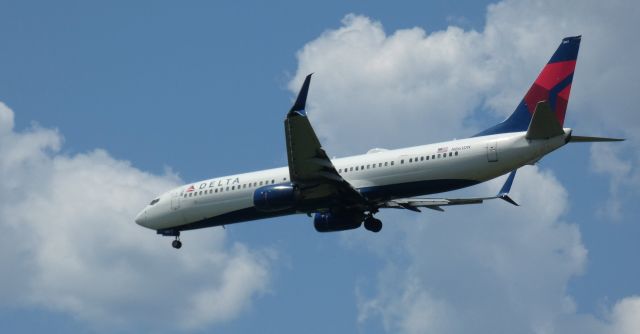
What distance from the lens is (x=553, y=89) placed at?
53.9 m

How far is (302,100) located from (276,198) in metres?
5.95

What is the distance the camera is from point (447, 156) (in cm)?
5247

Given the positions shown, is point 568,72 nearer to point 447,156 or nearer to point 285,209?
point 447,156

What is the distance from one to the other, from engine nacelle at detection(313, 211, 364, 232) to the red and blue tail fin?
7.22m

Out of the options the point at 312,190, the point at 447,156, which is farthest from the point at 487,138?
the point at 312,190

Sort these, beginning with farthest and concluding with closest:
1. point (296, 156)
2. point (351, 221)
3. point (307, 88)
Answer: point (351, 221), point (296, 156), point (307, 88)

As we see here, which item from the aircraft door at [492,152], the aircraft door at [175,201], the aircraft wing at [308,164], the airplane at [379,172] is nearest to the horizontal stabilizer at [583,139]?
the airplane at [379,172]

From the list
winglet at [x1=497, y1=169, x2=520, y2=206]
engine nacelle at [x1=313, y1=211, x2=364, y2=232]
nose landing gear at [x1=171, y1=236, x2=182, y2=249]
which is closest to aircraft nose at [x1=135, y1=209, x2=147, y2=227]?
nose landing gear at [x1=171, y1=236, x2=182, y2=249]

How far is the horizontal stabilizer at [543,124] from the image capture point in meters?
49.2

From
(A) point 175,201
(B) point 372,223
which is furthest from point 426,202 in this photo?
(A) point 175,201

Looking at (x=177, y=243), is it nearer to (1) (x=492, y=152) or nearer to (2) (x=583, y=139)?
(1) (x=492, y=152)

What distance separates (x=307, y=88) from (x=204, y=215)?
41.3 ft

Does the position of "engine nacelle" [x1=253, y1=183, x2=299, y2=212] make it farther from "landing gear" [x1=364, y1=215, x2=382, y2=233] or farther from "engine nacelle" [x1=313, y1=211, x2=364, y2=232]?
"landing gear" [x1=364, y1=215, x2=382, y2=233]

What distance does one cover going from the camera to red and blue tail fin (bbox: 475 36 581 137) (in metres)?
53.7
